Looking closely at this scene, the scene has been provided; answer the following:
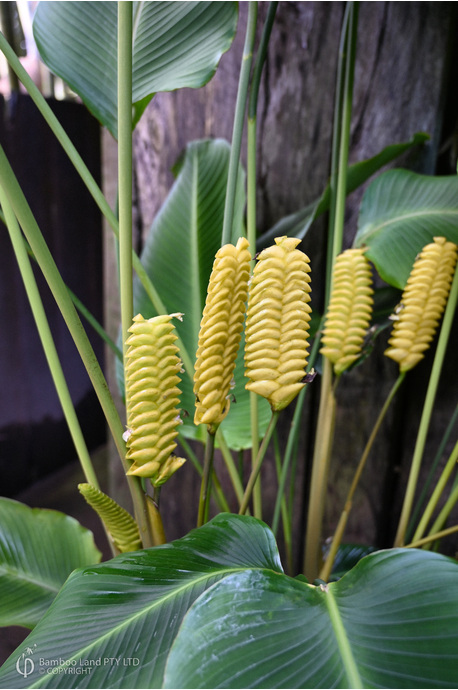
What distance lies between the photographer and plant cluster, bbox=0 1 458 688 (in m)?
0.25

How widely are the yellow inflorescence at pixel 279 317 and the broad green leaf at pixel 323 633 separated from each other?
12cm

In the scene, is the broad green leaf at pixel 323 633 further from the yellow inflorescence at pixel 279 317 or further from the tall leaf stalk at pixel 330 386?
the tall leaf stalk at pixel 330 386

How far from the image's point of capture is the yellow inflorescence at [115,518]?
0.34m

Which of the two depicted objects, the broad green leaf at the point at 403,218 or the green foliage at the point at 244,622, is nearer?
the green foliage at the point at 244,622

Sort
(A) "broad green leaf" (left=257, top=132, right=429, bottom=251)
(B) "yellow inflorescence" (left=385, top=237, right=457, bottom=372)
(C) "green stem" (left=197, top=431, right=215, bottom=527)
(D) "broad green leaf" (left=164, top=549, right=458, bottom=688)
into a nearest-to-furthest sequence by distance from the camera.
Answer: (D) "broad green leaf" (left=164, top=549, right=458, bottom=688)
(C) "green stem" (left=197, top=431, right=215, bottom=527)
(B) "yellow inflorescence" (left=385, top=237, right=457, bottom=372)
(A) "broad green leaf" (left=257, top=132, right=429, bottom=251)

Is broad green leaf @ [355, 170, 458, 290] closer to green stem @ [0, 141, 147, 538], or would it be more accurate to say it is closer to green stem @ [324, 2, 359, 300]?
green stem @ [324, 2, 359, 300]

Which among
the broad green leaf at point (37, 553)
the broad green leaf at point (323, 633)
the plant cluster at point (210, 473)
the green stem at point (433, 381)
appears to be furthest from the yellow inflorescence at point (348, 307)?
the broad green leaf at point (37, 553)

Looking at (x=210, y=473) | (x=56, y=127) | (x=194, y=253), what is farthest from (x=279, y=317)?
(x=194, y=253)

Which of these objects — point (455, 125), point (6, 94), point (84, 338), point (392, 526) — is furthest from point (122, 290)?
point (6, 94)

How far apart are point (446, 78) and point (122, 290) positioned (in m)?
0.61

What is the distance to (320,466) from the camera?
541 mm

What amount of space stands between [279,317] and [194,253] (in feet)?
1.21

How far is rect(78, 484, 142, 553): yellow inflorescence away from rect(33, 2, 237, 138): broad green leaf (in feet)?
1.19

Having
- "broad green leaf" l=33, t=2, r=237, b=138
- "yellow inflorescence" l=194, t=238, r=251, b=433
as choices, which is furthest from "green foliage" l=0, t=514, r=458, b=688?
"broad green leaf" l=33, t=2, r=237, b=138
